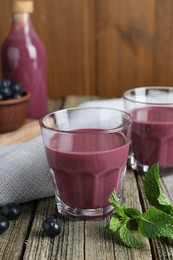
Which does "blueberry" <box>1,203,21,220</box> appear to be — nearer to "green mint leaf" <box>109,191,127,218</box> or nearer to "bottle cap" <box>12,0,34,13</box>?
"green mint leaf" <box>109,191,127,218</box>

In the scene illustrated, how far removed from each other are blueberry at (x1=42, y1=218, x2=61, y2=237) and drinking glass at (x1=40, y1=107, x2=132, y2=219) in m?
0.08

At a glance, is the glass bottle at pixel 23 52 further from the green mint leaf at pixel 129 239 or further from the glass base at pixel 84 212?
the green mint leaf at pixel 129 239

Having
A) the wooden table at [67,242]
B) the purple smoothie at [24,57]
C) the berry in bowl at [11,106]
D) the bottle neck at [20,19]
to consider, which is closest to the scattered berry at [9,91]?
the berry in bowl at [11,106]

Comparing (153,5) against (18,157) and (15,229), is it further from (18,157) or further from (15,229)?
(15,229)

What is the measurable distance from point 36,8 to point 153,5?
0.50 m

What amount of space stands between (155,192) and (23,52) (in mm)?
892

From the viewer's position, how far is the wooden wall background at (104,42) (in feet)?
6.72

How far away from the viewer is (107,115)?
1.14 m

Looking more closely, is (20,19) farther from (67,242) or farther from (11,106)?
(67,242)

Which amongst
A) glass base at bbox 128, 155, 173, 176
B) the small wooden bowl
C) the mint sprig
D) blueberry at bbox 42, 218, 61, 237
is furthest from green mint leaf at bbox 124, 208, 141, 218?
the small wooden bowl

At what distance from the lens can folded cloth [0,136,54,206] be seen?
1.07m

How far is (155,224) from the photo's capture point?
892 mm

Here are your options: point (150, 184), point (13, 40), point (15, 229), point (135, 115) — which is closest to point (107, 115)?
point (135, 115)

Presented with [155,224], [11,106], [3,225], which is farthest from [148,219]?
[11,106]
